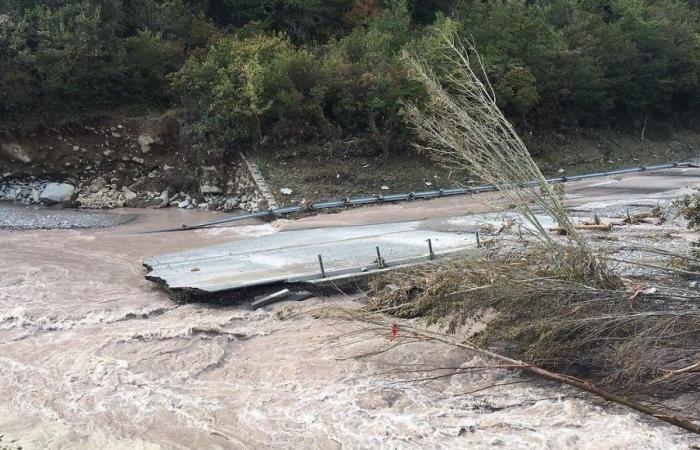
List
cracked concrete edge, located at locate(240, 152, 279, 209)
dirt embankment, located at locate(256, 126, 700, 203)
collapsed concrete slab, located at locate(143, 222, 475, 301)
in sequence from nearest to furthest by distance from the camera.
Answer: collapsed concrete slab, located at locate(143, 222, 475, 301) < cracked concrete edge, located at locate(240, 152, 279, 209) < dirt embankment, located at locate(256, 126, 700, 203)

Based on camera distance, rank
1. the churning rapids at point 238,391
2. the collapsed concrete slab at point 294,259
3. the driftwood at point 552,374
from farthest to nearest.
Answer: the collapsed concrete slab at point 294,259
the churning rapids at point 238,391
the driftwood at point 552,374

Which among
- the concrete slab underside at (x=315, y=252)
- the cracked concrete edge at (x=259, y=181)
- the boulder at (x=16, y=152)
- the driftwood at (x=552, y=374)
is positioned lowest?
the driftwood at (x=552, y=374)

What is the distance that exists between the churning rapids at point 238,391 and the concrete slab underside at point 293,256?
63 cm

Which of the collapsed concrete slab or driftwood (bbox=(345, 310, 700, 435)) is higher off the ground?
the collapsed concrete slab

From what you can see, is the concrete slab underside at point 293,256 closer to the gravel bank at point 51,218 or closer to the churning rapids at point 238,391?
the churning rapids at point 238,391

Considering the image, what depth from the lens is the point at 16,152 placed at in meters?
19.0

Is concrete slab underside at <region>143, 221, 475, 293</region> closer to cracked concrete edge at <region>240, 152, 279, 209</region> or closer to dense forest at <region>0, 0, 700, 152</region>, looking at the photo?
cracked concrete edge at <region>240, 152, 279, 209</region>

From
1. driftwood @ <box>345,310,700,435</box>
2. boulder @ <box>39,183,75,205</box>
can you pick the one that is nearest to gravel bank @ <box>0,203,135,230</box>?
boulder @ <box>39,183,75,205</box>

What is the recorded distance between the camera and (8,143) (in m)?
19.0

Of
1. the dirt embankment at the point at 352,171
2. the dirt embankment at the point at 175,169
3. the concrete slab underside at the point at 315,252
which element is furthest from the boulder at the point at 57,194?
the concrete slab underside at the point at 315,252

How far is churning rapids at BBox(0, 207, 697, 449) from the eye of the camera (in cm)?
601

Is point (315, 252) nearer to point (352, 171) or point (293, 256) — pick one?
point (293, 256)

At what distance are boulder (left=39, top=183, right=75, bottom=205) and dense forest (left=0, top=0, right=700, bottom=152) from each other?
→ 7.82 ft

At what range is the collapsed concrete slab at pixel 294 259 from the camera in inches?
380
